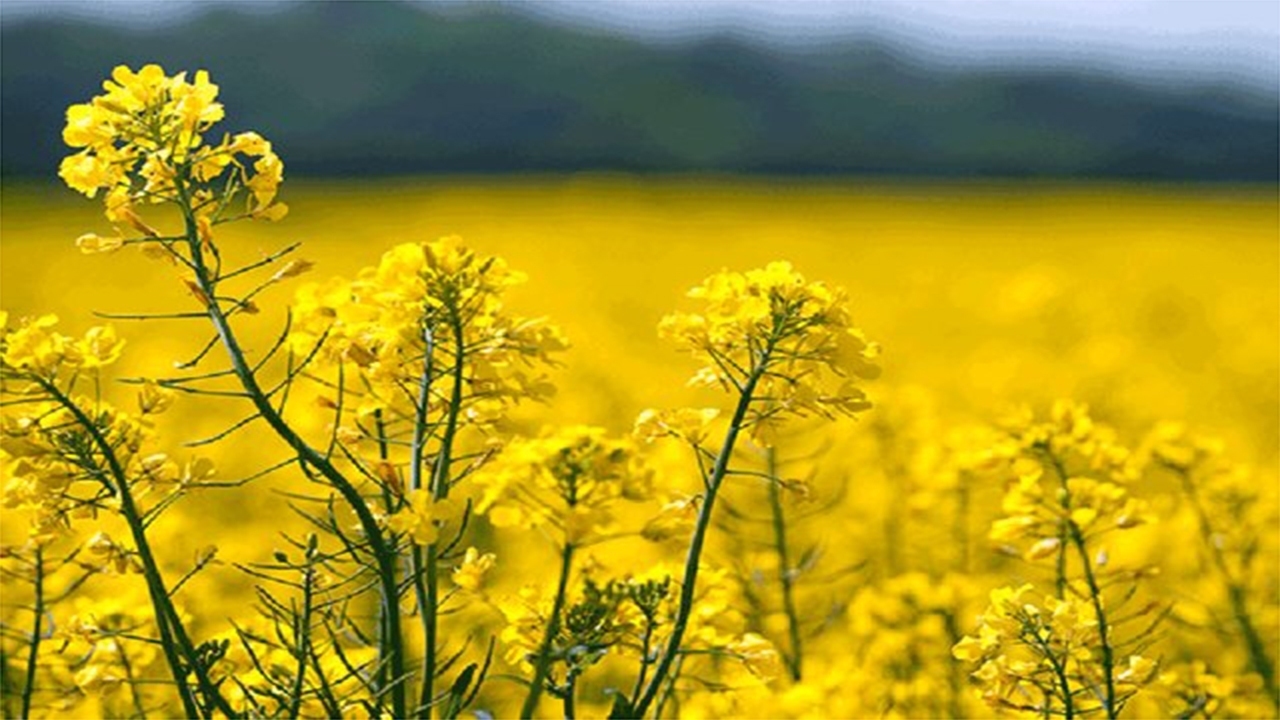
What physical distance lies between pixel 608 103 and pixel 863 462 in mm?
46708

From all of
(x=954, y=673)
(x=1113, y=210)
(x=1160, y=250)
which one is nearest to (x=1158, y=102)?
(x=1113, y=210)

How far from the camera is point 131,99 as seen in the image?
85.9 inches

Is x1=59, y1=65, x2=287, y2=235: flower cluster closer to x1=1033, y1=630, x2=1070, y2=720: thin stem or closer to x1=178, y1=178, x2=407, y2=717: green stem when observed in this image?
x1=178, y1=178, x2=407, y2=717: green stem

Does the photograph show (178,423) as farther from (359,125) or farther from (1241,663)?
(359,125)

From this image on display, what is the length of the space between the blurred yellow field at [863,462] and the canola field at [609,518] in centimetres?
2

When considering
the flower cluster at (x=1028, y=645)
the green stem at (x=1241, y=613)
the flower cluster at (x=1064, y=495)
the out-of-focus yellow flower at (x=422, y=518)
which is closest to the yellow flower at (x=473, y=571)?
the out-of-focus yellow flower at (x=422, y=518)

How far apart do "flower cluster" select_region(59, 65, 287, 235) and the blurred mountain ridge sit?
1318 inches

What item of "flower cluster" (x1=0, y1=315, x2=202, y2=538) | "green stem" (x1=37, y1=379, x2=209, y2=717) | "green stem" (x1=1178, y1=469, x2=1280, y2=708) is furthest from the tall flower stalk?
"green stem" (x1=1178, y1=469, x2=1280, y2=708)

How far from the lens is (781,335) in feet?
7.36

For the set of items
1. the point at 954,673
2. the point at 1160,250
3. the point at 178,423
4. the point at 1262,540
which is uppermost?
the point at 1160,250

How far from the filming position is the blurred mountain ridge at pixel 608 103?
38.7 m

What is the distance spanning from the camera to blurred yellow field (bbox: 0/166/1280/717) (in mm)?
2896

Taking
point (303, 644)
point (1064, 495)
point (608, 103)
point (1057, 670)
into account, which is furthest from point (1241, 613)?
point (608, 103)

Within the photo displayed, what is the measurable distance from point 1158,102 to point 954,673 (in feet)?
150
